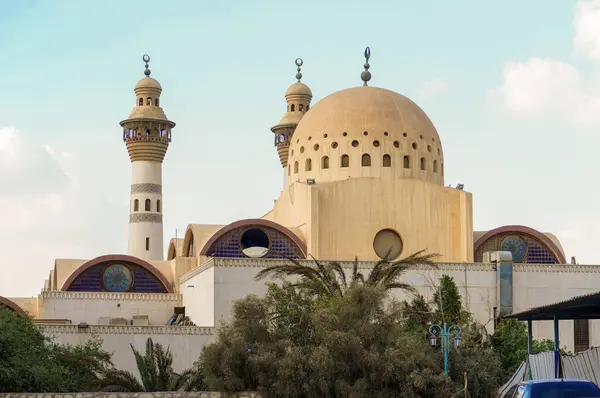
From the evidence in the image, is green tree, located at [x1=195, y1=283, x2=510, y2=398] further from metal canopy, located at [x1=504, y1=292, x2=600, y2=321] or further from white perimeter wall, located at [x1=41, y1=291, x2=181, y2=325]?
white perimeter wall, located at [x1=41, y1=291, x2=181, y2=325]

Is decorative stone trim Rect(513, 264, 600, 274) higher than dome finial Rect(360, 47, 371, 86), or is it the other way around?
dome finial Rect(360, 47, 371, 86)

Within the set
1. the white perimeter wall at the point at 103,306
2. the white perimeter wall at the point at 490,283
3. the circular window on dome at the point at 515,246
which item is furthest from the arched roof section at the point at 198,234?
the circular window on dome at the point at 515,246

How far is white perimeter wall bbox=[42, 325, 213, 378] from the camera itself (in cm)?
3756

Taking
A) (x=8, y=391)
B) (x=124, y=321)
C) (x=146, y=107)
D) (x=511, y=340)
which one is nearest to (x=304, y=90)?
(x=146, y=107)

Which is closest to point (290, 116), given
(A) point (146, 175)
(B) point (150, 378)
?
(A) point (146, 175)

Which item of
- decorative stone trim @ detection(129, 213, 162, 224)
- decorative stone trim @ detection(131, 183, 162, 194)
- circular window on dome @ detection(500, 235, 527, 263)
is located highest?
decorative stone trim @ detection(131, 183, 162, 194)

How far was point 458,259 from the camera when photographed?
43.0 metres

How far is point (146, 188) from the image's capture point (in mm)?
53219

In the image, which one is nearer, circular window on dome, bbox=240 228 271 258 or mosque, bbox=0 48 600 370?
mosque, bbox=0 48 600 370

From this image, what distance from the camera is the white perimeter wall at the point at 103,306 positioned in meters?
41.7

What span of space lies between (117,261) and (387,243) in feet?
29.5

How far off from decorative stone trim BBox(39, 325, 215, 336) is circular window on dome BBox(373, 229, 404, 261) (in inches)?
283

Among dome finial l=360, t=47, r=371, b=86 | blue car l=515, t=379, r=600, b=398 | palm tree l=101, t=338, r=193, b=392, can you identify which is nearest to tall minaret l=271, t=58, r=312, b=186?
dome finial l=360, t=47, r=371, b=86

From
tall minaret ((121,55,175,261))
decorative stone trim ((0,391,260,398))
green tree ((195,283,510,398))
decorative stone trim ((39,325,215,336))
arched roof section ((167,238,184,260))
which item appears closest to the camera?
decorative stone trim ((0,391,260,398))
